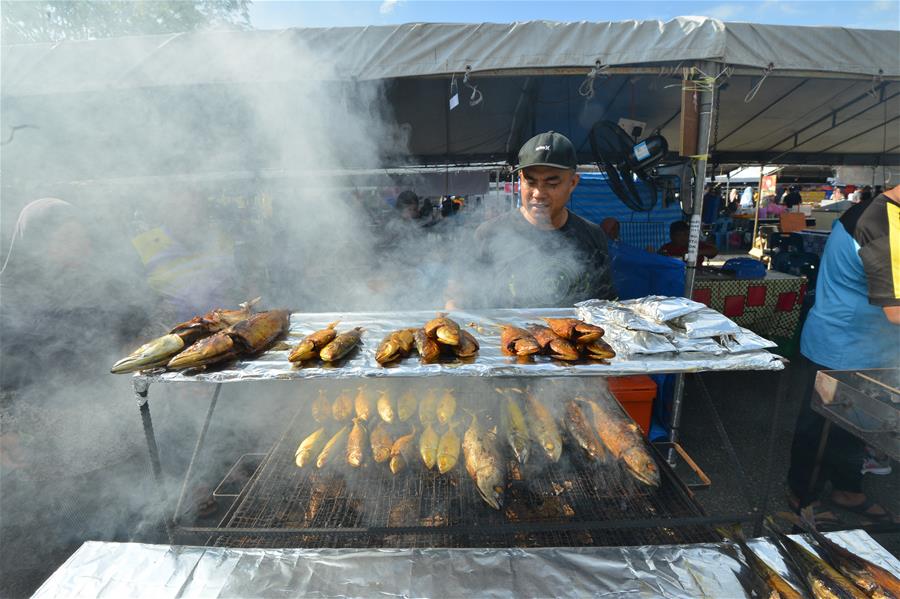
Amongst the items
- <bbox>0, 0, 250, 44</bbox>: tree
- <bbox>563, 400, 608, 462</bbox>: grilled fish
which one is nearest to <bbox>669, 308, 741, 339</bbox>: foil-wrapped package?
<bbox>563, 400, 608, 462</bbox>: grilled fish

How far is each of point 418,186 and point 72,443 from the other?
361 inches

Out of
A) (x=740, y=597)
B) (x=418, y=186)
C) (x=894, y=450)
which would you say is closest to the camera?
(x=740, y=597)

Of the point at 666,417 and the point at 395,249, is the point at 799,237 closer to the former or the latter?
the point at 666,417

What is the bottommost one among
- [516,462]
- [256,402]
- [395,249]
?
[256,402]

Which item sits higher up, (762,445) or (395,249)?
(395,249)

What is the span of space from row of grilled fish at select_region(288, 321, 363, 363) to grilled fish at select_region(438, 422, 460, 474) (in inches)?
30.1

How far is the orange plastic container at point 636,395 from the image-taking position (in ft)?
10.5

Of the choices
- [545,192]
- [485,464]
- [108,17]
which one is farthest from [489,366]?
[108,17]

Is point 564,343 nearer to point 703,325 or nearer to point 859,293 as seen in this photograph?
point 703,325

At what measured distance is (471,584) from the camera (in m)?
1.65

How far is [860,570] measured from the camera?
162 centimetres

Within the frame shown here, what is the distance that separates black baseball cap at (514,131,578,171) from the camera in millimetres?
2627

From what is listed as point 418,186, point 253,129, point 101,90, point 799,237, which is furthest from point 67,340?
point 799,237

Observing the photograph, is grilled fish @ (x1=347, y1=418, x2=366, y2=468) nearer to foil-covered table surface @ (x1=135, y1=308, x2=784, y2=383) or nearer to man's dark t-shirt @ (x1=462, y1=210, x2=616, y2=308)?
foil-covered table surface @ (x1=135, y1=308, x2=784, y2=383)
